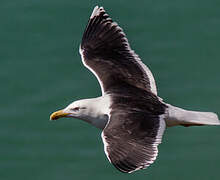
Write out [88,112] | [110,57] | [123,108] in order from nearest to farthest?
[123,108] → [88,112] → [110,57]

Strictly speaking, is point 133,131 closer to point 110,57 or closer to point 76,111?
point 76,111

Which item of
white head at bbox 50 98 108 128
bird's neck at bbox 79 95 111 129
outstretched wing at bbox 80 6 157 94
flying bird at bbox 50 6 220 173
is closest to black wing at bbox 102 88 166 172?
flying bird at bbox 50 6 220 173

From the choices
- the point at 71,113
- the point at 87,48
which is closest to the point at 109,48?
the point at 87,48

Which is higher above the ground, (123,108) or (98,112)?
(123,108)

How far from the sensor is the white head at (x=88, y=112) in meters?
13.5

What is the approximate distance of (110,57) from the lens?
1454 centimetres

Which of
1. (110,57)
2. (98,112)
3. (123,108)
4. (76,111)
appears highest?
(110,57)

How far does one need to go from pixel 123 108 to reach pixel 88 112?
56 centimetres

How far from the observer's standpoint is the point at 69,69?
16.0m

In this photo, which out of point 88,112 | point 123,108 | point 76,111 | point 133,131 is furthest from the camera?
point 76,111

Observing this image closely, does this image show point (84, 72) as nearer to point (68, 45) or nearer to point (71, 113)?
point (68, 45)

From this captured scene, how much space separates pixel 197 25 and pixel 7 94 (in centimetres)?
367

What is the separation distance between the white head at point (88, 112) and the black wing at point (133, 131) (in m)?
0.23

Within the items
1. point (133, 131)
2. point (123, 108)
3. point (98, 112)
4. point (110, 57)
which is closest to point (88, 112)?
point (98, 112)
